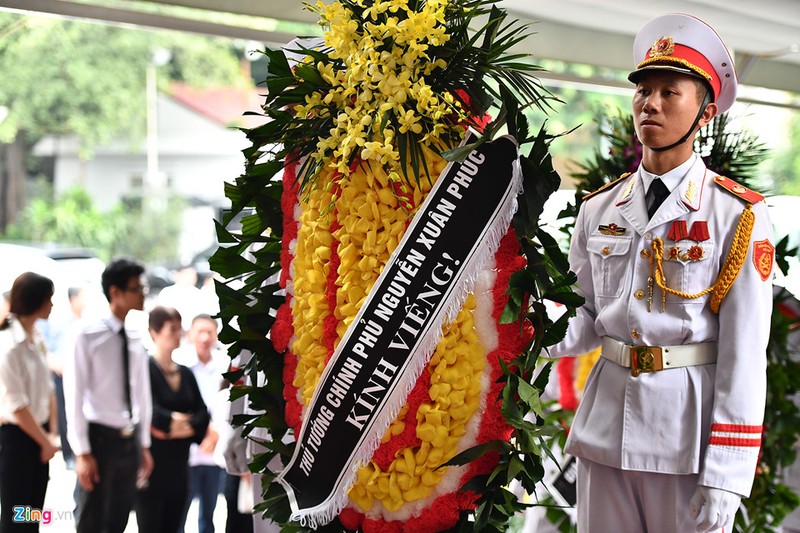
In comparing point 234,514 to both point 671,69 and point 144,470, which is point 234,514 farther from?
point 671,69

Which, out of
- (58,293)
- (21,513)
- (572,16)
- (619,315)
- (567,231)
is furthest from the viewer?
(58,293)

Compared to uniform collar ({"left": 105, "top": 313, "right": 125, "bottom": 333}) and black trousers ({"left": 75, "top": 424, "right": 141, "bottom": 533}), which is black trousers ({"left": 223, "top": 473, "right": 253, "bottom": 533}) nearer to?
black trousers ({"left": 75, "top": 424, "right": 141, "bottom": 533})

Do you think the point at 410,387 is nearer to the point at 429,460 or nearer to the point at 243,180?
the point at 429,460

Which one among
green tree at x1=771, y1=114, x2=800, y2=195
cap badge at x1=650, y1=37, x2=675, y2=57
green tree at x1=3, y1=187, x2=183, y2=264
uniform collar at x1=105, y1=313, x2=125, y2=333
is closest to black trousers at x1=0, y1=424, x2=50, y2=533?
uniform collar at x1=105, y1=313, x2=125, y2=333

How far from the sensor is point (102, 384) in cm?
405

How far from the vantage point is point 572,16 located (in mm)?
4453

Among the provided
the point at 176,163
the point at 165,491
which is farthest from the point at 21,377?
the point at 176,163

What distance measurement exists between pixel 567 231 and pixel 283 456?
4.97ft

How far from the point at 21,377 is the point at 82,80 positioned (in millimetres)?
7740

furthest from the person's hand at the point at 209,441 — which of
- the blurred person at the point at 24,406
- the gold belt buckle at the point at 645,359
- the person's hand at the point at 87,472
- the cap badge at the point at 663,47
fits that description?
the cap badge at the point at 663,47

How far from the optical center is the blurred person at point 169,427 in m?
4.23

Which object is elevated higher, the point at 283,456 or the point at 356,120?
the point at 356,120

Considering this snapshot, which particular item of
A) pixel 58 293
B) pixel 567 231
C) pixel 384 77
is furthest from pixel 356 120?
pixel 58 293

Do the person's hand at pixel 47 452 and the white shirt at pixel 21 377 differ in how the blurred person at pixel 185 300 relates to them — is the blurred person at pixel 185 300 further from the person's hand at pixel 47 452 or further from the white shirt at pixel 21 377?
the person's hand at pixel 47 452
